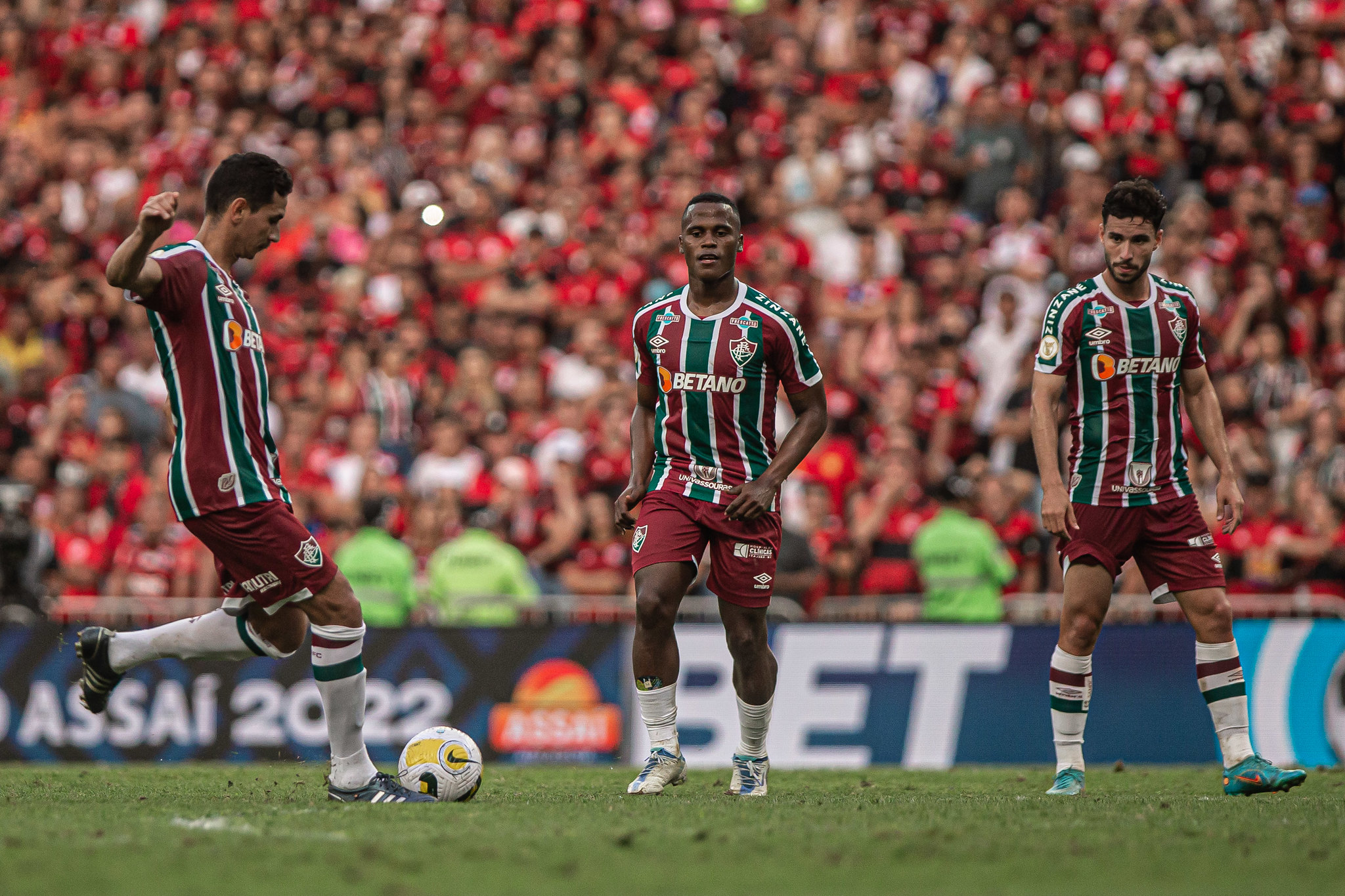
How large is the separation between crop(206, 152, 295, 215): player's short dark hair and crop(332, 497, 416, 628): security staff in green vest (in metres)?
6.36

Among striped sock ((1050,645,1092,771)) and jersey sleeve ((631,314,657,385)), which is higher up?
jersey sleeve ((631,314,657,385))

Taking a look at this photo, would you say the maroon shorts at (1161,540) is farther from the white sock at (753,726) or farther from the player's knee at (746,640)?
the white sock at (753,726)

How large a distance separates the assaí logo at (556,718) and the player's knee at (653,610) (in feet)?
17.5

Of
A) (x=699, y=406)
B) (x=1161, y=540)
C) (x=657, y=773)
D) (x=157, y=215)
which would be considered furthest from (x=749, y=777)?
(x=157, y=215)

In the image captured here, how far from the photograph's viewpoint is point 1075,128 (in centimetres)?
1808

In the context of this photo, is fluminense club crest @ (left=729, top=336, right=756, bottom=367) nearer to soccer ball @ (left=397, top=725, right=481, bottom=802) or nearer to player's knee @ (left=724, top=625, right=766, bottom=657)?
player's knee @ (left=724, top=625, right=766, bottom=657)

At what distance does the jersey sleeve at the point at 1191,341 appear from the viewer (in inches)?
319

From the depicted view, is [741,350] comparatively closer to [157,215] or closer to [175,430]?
[175,430]

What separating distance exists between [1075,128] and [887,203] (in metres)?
2.30

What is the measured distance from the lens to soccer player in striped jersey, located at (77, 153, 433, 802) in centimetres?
700

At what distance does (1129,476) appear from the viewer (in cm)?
795

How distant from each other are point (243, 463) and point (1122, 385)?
429 cm

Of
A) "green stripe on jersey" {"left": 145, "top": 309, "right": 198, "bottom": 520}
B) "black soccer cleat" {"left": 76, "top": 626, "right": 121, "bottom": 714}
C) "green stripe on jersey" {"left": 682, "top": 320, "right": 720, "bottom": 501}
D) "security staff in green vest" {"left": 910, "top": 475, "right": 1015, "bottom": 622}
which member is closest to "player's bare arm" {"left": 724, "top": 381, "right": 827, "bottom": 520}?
"green stripe on jersey" {"left": 682, "top": 320, "right": 720, "bottom": 501}

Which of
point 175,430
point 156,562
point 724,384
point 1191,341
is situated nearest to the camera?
point 175,430
